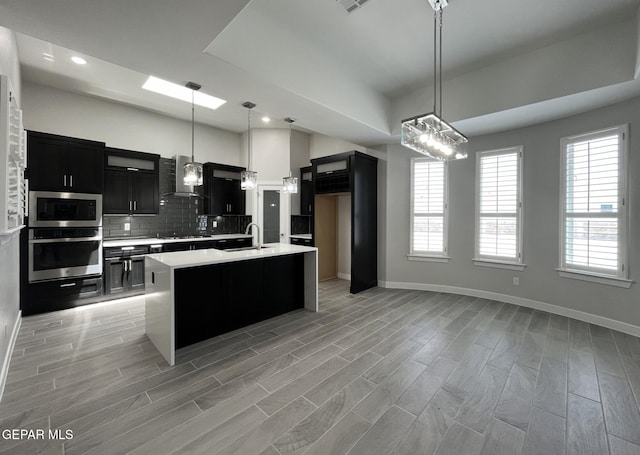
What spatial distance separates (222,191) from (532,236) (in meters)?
5.67

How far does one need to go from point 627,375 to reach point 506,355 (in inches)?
34.9

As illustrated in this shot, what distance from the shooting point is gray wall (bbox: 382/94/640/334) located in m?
3.27

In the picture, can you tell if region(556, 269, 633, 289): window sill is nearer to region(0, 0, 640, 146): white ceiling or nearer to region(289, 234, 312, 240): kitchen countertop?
region(0, 0, 640, 146): white ceiling

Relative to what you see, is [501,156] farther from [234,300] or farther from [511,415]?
[234,300]

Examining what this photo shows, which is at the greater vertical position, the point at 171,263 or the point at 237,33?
the point at 237,33

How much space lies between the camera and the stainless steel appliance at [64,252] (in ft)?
12.2

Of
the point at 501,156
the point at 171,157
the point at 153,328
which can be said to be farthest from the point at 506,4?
the point at 171,157

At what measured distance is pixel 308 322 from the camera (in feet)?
11.4

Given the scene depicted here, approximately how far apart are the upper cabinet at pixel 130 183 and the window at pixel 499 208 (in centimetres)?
576

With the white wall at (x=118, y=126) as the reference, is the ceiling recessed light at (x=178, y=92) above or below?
above

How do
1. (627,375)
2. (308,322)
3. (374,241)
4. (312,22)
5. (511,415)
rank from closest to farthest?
(511,415) < (627,375) < (312,22) < (308,322) < (374,241)

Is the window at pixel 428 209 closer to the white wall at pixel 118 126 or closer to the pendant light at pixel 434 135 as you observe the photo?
the pendant light at pixel 434 135

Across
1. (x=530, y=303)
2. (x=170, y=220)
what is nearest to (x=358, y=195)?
(x=530, y=303)

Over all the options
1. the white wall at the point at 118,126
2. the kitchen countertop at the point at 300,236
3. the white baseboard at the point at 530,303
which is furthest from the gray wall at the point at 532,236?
the white wall at the point at 118,126
